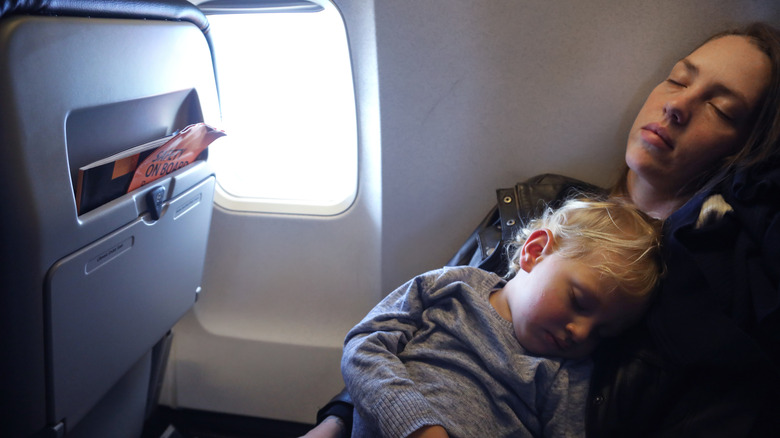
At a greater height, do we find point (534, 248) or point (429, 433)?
point (534, 248)

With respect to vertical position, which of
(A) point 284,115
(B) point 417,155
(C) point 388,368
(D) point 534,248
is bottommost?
(C) point 388,368

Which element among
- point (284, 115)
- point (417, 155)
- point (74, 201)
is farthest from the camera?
point (284, 115)

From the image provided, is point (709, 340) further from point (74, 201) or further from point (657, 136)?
point (74, 201)

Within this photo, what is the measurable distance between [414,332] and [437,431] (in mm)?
289

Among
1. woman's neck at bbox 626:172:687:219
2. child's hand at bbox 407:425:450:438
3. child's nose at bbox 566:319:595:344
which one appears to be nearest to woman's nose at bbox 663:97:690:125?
woman's neck at bbox 626:172:687:219

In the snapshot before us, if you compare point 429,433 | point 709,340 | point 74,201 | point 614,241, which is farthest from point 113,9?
point 709,340

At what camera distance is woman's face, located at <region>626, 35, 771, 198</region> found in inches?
48.1

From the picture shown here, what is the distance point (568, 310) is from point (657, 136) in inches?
21.7

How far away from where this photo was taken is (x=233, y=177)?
2.14 meters

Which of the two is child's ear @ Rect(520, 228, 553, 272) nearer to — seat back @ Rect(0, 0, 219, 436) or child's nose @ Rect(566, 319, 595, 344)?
child's nose @ Rect(566, 319, 595, 344)

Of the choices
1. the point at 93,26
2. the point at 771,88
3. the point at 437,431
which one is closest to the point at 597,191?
the point at 771,88

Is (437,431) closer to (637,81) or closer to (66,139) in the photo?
(66,139)

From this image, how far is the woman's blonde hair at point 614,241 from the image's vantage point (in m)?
1.05

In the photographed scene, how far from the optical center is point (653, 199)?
1391 mm
